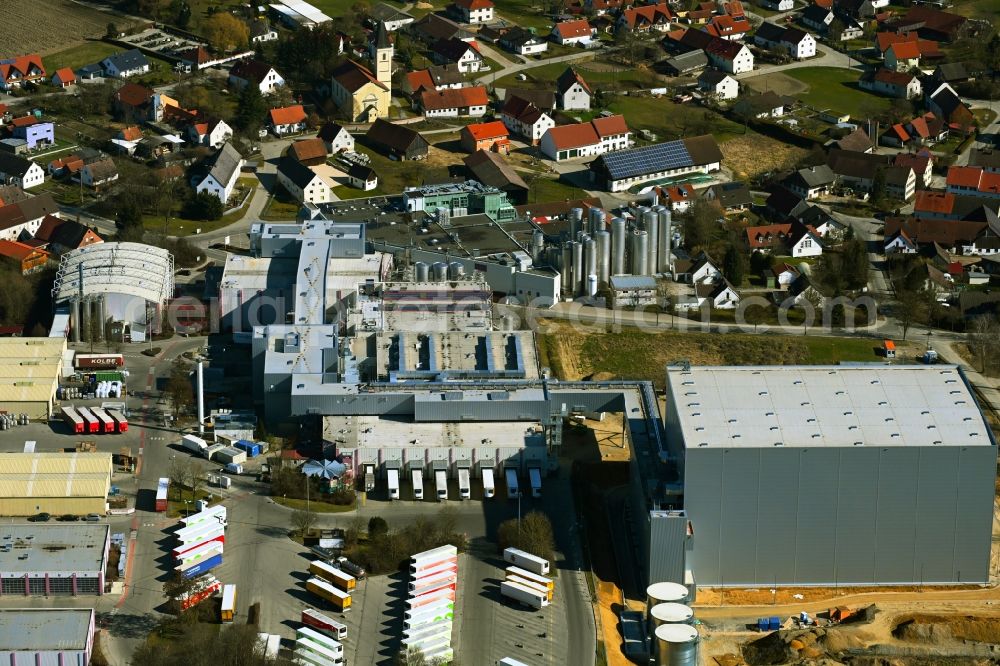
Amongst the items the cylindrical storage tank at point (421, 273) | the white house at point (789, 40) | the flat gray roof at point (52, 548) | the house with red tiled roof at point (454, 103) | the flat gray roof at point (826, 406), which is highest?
the white house at point (789, 40)

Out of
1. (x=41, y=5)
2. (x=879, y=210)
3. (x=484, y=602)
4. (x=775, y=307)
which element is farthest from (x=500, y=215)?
(x=41, y=5)

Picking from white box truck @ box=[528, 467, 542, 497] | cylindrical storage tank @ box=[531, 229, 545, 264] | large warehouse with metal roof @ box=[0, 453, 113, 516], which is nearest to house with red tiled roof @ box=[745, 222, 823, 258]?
cylindrical storage tank @ box=[531, 229, 545, 264]

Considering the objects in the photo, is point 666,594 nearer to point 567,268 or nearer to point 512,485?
point 512,485

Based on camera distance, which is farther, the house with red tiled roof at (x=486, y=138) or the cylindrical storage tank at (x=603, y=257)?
the house with red tiled roof at (x=486, y=138)

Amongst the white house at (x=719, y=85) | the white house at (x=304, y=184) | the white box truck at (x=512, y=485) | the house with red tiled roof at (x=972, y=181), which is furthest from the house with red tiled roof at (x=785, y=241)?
the white box truck at (x=512, y=485)

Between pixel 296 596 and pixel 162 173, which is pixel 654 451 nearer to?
pixel 296 596

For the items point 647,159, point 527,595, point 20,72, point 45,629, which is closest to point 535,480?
point 527,595

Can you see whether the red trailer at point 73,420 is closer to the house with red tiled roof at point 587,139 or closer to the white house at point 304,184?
the white house at point 304,184

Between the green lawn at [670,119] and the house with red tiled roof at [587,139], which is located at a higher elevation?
the green lawn at [670,119]
